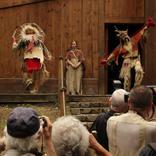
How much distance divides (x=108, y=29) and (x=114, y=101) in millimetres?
14469

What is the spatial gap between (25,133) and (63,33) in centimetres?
1450

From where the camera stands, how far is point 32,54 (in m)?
14.6

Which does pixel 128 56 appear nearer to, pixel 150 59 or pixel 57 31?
pixel 150 59

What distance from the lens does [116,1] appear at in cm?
1797

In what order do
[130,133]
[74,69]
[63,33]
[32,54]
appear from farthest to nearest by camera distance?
1. [63,33]
2. [74,69]
3. [32,54]
4. [130,133]

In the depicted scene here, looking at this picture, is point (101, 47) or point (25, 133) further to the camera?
point (101, 47)

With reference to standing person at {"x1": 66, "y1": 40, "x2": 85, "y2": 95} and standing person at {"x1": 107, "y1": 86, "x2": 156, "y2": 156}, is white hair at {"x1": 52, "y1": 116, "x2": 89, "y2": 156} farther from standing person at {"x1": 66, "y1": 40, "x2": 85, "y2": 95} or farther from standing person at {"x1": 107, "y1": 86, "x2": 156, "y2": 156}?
standing person at {"x1": 66, "y1": 40, "x2": 85, "y2": 95}

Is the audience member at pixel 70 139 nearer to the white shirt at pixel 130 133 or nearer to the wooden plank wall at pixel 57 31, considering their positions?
the white shirt at pixel 130 133

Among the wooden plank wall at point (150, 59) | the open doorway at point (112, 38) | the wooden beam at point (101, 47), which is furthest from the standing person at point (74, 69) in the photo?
the wooden plank wall at point (150, 59)

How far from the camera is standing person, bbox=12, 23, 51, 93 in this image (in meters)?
14.5

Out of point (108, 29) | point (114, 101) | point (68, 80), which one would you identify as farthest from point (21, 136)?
point (108, 29)

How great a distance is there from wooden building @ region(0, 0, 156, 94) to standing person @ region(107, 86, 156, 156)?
1327 cm

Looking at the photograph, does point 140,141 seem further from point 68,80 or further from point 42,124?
point 68,80

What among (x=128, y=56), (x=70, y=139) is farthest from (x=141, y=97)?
(x=128, y=56)
